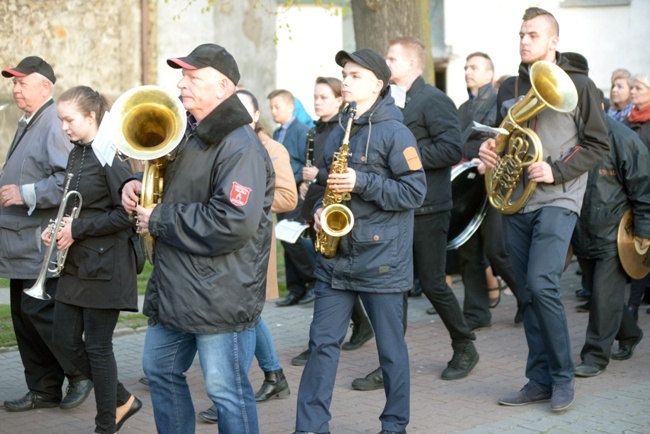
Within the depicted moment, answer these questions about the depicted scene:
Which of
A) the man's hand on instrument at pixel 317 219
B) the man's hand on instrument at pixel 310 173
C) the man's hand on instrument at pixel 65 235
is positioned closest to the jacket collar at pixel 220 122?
the man's hand on instrument at pixel 317 219

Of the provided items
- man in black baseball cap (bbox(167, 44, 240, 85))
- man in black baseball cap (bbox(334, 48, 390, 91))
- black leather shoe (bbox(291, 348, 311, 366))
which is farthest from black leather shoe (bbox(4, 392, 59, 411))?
man in black baseball cap (bbox(334, 48, 390, 91))

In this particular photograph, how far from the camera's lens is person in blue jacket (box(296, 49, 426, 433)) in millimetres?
5410

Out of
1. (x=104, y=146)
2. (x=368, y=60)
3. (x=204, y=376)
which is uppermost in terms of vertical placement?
(x=368, y=60)

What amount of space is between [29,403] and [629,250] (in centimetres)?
402

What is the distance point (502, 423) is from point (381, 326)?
984 mm

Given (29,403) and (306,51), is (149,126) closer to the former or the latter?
(29,403)

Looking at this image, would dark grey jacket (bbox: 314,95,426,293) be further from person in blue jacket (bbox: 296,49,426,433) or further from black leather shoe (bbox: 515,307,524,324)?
black leather shoe (bbox: 515,307,524,324)

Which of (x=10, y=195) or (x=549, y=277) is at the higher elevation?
(x=10, y=195)

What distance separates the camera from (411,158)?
5.53 m

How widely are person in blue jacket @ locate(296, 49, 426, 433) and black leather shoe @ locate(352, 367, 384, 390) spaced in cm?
111

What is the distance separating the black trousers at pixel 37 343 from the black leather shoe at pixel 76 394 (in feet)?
0.13

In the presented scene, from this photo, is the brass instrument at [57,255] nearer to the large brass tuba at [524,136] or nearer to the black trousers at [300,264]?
the large brass tuba at [524,136]

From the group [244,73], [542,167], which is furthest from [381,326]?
[244,73]

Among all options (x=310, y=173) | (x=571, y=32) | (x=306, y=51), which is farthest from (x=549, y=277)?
(x=306, y=51)
